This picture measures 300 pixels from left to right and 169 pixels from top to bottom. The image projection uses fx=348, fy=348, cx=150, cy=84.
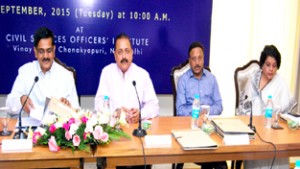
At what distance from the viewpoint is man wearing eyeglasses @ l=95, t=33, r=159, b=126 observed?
2.79 meters

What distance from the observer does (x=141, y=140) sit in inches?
80.5

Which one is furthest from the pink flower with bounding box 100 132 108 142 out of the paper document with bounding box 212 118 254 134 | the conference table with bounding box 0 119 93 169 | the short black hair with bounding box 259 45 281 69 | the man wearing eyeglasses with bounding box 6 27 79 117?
the short black hair with bounding box 259 45 281 69

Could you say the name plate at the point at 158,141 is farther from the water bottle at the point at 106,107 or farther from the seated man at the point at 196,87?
the seated man at the point at 196,87

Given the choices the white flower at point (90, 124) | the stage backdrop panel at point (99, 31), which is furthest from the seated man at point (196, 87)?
the white flower at point (90, 124)

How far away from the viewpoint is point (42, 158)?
181cm

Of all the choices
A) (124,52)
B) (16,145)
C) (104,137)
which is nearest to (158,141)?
(104,137)

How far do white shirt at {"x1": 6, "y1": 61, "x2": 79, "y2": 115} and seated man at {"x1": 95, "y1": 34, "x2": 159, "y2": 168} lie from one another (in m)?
0.28

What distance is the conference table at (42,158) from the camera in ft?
5.93

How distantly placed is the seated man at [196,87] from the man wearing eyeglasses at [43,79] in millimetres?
892

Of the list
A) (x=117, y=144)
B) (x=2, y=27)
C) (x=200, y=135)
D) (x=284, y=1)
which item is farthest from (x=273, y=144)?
(x=2, y=27)

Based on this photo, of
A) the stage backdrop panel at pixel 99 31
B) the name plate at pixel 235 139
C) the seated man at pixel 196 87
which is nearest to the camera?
the name plate at pixel 235 139

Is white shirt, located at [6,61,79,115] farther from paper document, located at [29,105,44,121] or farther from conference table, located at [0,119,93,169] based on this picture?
conference table, located at [0,119,93,169]

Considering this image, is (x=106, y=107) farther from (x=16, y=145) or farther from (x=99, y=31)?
(x=99, y=31)

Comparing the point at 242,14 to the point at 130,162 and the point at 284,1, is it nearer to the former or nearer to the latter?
the point at 284,1
